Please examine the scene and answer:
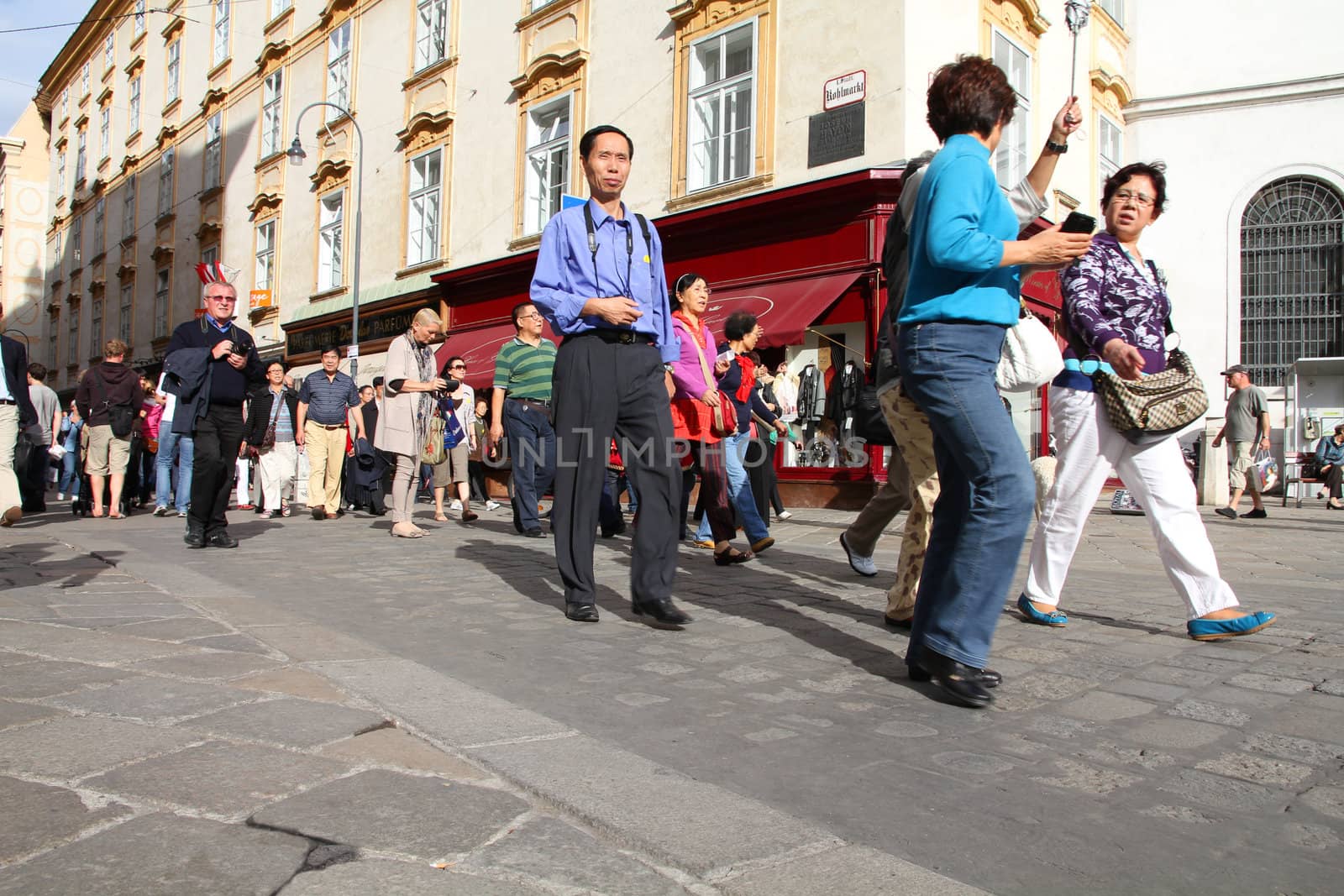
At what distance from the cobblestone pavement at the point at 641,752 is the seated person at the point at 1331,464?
11.1 m

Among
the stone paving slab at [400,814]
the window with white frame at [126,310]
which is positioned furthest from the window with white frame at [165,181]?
the stone paving slab at [400,814]

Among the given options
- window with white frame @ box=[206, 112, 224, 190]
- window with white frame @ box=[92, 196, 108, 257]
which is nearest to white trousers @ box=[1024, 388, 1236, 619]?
window with white frame @ box=[206, 112, 224, 190]

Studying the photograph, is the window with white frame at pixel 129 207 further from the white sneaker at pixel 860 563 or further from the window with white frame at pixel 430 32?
the white sneaker at pixel 860 563

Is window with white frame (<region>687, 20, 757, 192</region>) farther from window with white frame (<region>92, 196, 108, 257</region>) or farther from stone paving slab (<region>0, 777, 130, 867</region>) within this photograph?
window with white frame (<region>92, 196, 108, 257</region>)

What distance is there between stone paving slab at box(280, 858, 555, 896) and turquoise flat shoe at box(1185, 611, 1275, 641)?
308 cm

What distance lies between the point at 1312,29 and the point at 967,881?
19813mm

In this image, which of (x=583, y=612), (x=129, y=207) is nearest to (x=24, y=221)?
(x=129, y=207)

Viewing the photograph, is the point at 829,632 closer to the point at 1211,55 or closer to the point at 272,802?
the point at 272,802

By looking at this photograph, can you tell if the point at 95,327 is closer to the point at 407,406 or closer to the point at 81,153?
the point at 81,153

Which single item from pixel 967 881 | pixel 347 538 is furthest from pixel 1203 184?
pixel 967 881

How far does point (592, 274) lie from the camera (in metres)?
4.39

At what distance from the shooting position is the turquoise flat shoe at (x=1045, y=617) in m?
4.24

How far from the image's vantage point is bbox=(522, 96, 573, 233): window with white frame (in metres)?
17.1

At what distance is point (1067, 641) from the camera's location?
3914mm
